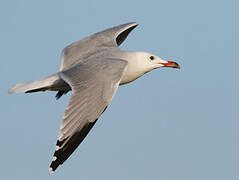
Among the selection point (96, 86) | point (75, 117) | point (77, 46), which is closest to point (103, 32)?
point (77, 46)

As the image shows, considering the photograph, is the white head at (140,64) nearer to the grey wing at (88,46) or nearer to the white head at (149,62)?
the white head at (149,62)

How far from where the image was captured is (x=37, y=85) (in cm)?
931

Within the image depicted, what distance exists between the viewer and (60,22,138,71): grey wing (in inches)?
415

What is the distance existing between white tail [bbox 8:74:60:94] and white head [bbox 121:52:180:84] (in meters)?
1.23

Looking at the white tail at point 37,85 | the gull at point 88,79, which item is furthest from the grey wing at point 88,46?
the white tail at point 37,85

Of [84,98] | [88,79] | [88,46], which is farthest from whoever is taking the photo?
[88,46]

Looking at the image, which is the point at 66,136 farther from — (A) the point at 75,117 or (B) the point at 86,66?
(B) the point at 86,66

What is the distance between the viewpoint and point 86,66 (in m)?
8.98

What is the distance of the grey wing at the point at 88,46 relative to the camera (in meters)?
10.5

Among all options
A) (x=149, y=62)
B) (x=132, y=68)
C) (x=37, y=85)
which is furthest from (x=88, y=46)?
(x=37, y=85)

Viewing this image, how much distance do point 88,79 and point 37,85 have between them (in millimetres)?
1377

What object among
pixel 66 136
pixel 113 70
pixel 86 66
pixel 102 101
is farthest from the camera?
pixel 86 66

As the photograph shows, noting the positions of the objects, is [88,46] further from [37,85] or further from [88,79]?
[88,79]

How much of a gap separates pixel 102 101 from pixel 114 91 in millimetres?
263
